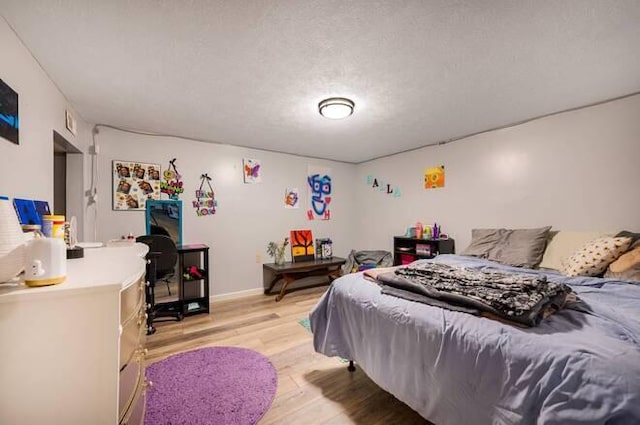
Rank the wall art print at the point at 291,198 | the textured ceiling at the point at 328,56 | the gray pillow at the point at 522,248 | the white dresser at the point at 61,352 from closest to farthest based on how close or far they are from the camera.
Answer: the white dresser at the point at 61,352 → the textured ceiling at the point at 328,56 → the gray pillow at the point at 522,248 → the wall art print at the point at 291,198

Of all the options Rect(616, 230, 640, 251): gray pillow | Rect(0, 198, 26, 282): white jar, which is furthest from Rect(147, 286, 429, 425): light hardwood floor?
Rect(616, 230, 640, 251): gray pillow

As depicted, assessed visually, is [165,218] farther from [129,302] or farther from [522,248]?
Answer: [522,248]

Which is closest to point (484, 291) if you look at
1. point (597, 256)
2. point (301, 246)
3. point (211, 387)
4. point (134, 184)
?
point (597, 256)

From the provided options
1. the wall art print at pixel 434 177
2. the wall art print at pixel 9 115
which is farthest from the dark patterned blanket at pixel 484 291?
the wall art print at pixel 9 115

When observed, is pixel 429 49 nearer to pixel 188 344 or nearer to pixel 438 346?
pixel 438 346

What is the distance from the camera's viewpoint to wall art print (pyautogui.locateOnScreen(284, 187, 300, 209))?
4121 millimetres

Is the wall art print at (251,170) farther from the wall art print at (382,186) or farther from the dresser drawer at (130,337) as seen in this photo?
the dresser drawer at (130,337)

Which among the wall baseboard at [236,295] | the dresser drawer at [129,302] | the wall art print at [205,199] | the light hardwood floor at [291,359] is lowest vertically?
the light hardwood floor at [291,359]

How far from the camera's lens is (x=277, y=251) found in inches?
156

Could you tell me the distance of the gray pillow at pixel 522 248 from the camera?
2.33m

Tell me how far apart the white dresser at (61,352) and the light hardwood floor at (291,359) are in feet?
3.38

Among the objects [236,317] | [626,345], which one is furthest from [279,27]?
[236,317]

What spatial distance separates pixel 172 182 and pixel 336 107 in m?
2.28

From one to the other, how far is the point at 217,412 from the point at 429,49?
8.30ft
